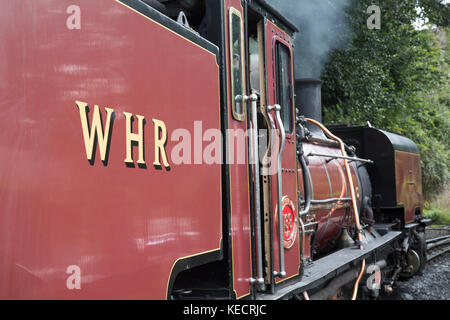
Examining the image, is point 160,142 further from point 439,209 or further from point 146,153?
point 439,209

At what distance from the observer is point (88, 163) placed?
1753mm

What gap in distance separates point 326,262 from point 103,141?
3.69 m

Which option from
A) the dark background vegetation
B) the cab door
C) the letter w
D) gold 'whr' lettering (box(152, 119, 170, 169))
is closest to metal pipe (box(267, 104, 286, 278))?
the cab door

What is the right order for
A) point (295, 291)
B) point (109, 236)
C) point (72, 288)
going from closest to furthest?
point (72, 288)
point (109, 236)
point (295, 291)

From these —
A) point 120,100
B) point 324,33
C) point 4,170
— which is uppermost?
point 324,33

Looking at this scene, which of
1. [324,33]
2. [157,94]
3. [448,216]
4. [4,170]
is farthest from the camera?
[448,216]

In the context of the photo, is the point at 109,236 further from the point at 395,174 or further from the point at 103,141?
the point at 395,174

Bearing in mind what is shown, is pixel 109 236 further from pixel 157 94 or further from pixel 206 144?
pixel 206 144

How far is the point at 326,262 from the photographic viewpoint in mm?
5070

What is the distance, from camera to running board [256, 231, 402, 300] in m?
3.53

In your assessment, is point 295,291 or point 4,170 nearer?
point 4,170

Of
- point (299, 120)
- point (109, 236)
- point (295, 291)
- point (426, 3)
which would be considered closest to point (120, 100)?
point (109, 236)

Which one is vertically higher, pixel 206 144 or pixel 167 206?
pixel 206 144

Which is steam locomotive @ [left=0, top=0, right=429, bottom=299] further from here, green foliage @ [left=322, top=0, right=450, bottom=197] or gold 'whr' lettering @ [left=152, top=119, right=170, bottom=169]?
green foliage @ [left=322, top=0, right=450, bottom=197]
